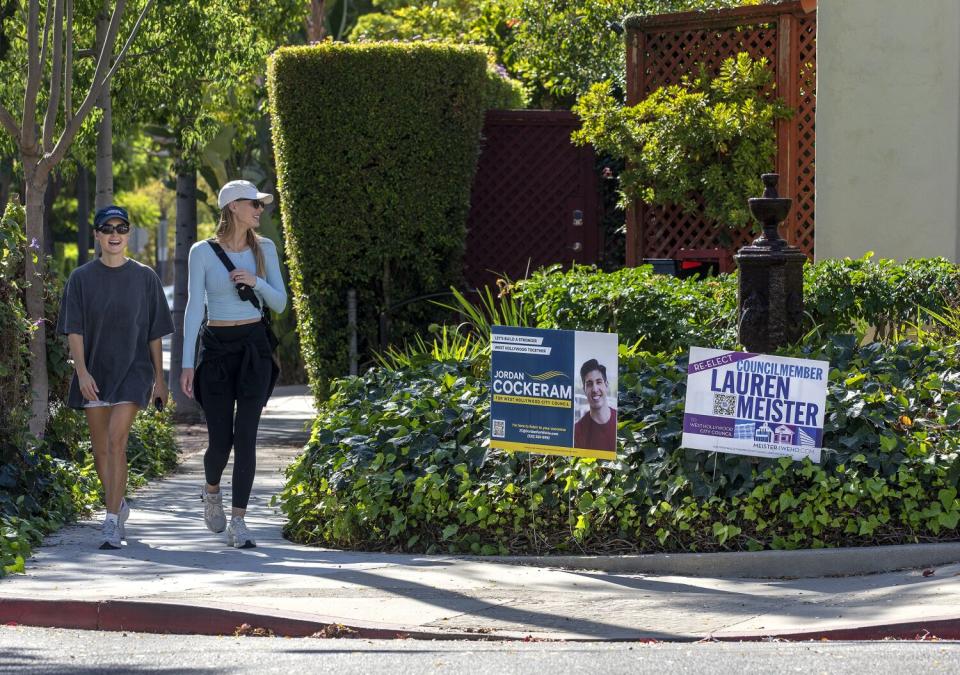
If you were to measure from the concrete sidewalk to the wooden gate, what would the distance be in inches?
267

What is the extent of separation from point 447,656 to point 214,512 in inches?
121

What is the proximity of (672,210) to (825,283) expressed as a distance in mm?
4185

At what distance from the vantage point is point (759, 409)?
8070mm

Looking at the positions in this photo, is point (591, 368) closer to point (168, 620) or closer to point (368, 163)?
point (168, 620)

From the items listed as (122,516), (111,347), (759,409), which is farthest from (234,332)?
(759,409)

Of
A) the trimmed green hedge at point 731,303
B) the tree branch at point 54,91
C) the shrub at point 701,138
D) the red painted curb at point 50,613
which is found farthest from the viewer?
the shrub at point 701,138

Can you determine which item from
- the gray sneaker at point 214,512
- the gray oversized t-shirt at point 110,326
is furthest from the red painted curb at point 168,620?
the gray sneaker at point 214,512

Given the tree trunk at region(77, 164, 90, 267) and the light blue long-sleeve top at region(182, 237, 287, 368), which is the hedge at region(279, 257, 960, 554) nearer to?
the light blue long-sleeve top at region(182, 237, 287, 368)

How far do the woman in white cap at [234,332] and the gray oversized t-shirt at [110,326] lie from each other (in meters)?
0.30

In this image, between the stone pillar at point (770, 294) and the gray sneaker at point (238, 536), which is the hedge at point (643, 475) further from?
the gray sneaker at point (238, 536)

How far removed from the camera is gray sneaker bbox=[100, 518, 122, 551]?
330 inches

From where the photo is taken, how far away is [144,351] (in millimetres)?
8602

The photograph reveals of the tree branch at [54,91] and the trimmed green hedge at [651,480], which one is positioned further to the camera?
the tree branch at [54,91]

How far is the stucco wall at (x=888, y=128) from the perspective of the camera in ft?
40.2
